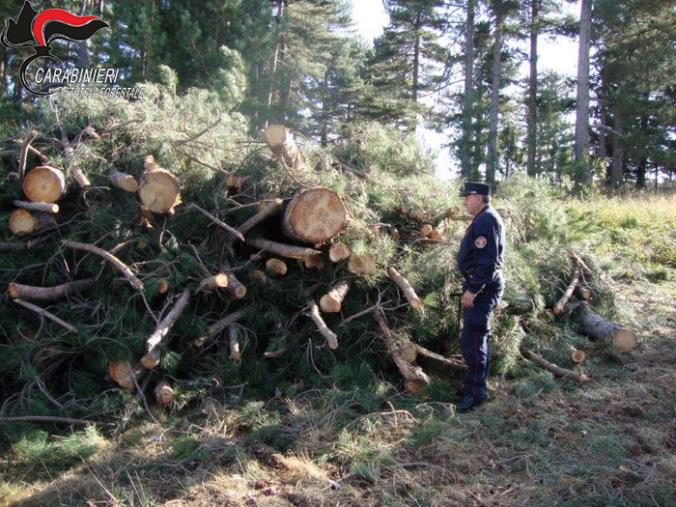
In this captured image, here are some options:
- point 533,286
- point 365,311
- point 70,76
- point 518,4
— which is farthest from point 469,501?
point 518,4

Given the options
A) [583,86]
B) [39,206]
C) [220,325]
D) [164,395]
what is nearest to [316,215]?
[220,325]

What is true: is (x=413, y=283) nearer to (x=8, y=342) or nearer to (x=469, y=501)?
(x=469, y=501)

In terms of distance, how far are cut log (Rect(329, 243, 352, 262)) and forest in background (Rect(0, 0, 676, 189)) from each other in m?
2.78

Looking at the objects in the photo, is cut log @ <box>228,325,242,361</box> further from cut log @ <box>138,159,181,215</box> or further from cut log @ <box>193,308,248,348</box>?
cut log @ <box>138,159,181,215</box>

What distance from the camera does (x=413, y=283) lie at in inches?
200

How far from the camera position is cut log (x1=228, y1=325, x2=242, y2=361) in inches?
180

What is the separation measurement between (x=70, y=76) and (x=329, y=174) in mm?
8229

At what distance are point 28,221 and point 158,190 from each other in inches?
50.2

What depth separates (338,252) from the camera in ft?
15.8

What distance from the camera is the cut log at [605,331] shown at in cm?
538

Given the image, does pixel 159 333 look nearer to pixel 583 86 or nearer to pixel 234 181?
pixel 234 181

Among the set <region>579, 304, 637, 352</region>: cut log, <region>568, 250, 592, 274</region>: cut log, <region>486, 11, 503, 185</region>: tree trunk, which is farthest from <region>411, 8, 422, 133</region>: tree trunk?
<region>579, 304, 637, 352</region>: cut log

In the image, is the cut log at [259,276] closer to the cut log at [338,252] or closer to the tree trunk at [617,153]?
the cut log at [338,252]

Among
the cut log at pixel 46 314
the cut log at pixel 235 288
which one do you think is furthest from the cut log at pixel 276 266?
the cut log at pixel 46 314
